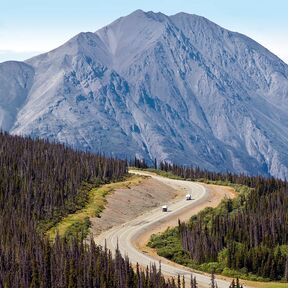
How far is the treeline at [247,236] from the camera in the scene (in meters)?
96.6

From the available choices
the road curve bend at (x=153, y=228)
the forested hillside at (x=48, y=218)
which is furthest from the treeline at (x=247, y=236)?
the forested hillside at (x=48, y=218)

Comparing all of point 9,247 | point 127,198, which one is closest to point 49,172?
point 127,198

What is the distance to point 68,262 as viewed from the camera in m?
78.7

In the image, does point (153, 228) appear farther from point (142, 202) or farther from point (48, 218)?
point (142, 202)

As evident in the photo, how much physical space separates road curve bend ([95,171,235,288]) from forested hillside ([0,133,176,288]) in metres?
6.08

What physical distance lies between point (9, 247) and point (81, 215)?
40.4m

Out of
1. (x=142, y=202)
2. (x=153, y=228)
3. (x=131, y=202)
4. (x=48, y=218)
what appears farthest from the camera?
(x=142, y=202)

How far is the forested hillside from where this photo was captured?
245 feet

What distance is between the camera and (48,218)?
12231 cm

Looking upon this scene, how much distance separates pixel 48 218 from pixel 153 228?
62.4ft

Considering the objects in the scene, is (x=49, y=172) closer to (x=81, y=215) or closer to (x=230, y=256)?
(x=81, y=215)

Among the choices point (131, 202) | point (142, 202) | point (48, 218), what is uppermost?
point (48, 218)

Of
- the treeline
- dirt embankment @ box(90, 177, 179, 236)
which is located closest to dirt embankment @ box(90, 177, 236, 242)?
dirt embankment @ box(90, 177, 179, 236)

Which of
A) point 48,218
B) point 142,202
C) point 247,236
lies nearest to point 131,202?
point 142,202
